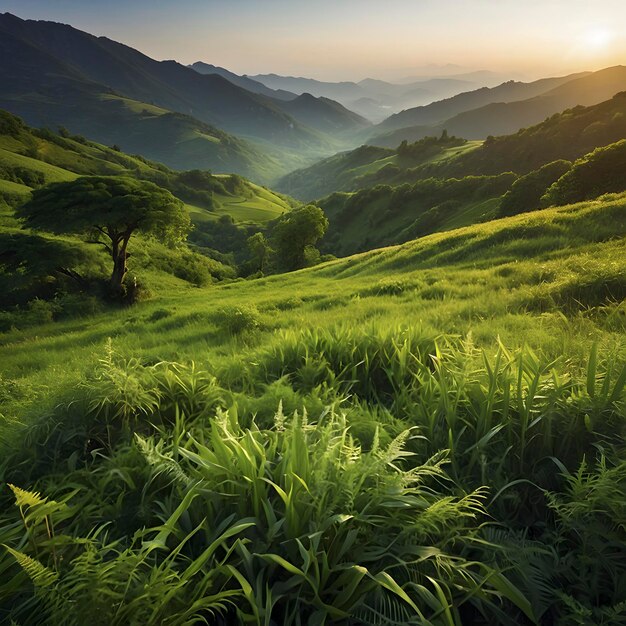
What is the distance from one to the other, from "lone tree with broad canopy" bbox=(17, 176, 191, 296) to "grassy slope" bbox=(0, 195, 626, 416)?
1390 centimetres

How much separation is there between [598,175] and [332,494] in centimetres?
A: 4296

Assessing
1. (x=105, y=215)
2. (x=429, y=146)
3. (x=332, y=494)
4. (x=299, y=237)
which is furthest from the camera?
(x=429, y=146)

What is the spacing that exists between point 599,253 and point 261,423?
10.3 metres

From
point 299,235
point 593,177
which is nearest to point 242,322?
point 593,177

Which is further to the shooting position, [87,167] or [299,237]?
[87,167]

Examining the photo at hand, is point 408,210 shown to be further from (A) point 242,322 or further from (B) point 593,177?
(A) point 242,322

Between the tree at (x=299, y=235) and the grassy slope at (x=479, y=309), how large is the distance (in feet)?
145

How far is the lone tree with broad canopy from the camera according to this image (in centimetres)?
2591

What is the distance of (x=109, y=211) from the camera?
1048 inches

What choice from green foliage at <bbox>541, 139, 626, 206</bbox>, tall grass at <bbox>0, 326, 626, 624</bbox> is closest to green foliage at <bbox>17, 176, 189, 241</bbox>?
tall grass at <bbox>0, 326, 626, 624</bbox>

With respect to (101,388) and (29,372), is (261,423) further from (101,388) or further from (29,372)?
(29,372)

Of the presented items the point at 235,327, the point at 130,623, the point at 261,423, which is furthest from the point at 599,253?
the point at 130,623

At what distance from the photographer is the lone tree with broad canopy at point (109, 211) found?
85.0 ft

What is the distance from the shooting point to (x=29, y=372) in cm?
1018
